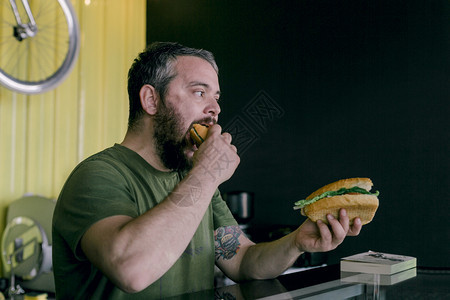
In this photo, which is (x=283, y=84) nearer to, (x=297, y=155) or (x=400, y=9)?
(x=297, y=155)

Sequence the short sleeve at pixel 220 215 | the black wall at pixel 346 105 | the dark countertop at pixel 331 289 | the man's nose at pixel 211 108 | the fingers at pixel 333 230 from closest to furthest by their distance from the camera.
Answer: the dark countertop at pixel 331 289
the fingers at pixel 333 230
the man's nose at pixel 211 108
the short sleeve at pixel 220 215
the black wall at pixel 346 105

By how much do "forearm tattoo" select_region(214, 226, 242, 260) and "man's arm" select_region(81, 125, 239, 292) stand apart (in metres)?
0.51

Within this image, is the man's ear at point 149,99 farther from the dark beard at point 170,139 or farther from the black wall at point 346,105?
the black wall at point 346,105

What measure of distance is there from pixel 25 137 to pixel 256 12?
6.24ft

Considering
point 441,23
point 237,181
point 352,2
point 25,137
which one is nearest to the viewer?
point 441,23

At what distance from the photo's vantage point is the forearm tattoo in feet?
5.49

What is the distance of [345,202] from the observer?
4.35 feet

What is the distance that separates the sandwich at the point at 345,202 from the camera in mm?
1330

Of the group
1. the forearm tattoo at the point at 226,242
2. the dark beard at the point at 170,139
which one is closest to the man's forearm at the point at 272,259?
the forearm tattoo at the point at 226,242

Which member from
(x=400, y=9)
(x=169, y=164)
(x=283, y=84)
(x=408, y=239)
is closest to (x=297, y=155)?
(x=283, y=84)

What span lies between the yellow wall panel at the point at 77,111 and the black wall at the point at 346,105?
34.9 inches

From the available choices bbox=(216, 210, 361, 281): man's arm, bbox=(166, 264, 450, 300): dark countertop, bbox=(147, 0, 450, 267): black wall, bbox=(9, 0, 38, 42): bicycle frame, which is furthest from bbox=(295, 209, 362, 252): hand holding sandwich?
bbox=(9, 0, 38, 42): bicycle frame

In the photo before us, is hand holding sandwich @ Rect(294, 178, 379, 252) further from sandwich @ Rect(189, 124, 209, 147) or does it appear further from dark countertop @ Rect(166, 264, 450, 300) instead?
sandwich @ Rect(189, 124, 209, 147)

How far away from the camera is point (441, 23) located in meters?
2.60
